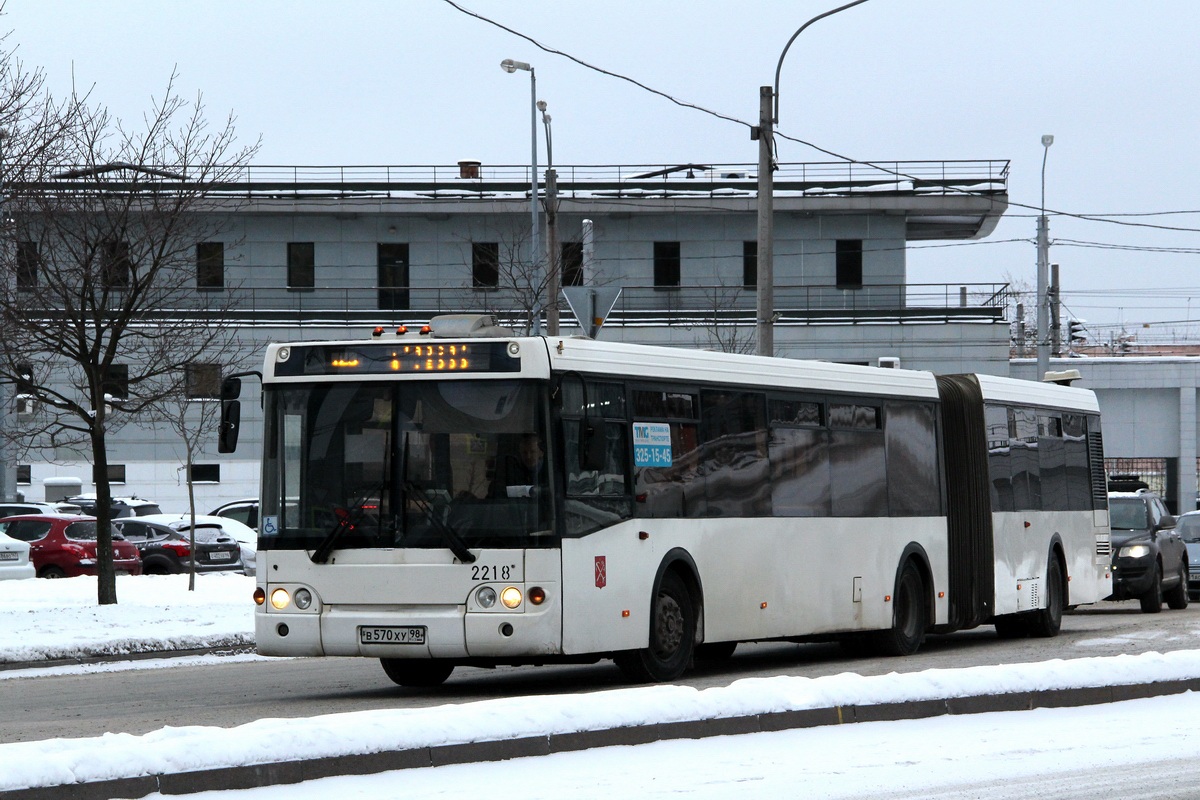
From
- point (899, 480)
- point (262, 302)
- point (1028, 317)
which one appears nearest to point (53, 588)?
point (899, 480)

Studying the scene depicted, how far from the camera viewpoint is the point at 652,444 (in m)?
14.6

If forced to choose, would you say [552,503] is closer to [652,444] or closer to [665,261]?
[652,444]

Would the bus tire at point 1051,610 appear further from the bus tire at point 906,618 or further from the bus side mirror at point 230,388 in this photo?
the bus side mirror at point 230,388

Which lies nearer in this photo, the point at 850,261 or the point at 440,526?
the point at 440,526

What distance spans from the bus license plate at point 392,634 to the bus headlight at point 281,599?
2.14 ft

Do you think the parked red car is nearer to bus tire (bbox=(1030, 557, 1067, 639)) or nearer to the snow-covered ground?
bus tire (bbox=(1030, 557, 1067, 639))

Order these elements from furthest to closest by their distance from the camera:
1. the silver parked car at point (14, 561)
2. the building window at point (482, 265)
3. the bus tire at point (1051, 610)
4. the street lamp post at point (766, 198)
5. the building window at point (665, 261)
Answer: the building window at point (665, 261) < the building window at point (482, 265) < the silver parked car at point (14, 561) < the street lamp post at point (766, 198) < the bus tire at point (1051, 610)

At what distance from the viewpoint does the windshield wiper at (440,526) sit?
519 inches

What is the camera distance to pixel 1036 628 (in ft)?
69.6

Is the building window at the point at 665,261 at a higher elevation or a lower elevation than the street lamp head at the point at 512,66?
lower

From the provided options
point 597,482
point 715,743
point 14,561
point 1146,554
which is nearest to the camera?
point 715,743

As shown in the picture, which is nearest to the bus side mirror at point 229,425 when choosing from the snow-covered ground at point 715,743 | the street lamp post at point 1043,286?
the snow-covered ground at point 715,743

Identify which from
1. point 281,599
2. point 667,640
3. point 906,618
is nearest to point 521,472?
point 281,599

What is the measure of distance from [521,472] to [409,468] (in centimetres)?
83
